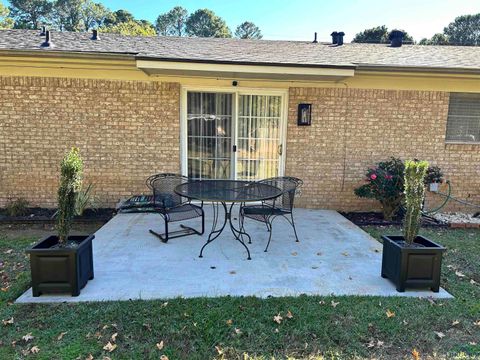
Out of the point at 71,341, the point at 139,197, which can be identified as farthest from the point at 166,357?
the point at 139,197

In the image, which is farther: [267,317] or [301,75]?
[301,75]

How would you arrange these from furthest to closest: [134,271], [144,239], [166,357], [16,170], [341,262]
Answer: [16,170] → [144,239] → [341,262] → [134,271] → [166,357]

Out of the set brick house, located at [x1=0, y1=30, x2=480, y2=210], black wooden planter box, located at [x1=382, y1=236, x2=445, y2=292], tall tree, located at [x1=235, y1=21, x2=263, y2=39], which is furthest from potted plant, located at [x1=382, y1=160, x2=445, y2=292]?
tall tree, located at [x1=235, y1=21, x2=263, y2=39]

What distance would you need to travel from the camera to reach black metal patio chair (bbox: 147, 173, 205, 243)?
450 cm

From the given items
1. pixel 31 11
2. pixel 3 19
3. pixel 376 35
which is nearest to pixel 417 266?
pixel 376 35

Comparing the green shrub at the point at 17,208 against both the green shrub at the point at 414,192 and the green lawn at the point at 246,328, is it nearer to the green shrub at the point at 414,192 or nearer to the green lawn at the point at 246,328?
the green lawn at the point at 246,328

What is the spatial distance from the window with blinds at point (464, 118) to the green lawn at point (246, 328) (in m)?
4.44

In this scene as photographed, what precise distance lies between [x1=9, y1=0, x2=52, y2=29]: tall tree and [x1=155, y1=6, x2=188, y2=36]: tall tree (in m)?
13.2

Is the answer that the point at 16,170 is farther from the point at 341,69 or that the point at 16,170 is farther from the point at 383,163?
the point at 383,163

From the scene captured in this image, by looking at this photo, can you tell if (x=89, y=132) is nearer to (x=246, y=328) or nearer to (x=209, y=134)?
(x=209, y=134)

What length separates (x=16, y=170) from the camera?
6.14 metres

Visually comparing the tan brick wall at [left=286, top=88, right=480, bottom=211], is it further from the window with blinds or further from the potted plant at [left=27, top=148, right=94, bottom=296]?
the potted plant at [left=27, top=148, right=94, bottom=296]

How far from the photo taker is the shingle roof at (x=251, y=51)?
18.4 feet

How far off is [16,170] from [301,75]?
5.46 meters
